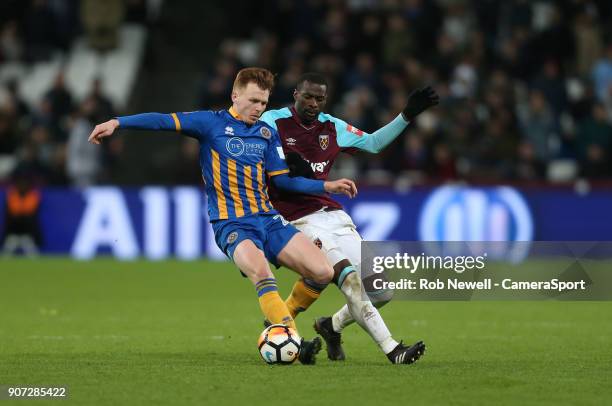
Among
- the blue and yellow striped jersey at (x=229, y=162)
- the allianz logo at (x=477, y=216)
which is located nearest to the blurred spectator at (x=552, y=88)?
the allianz logo at (x=477, y=216)

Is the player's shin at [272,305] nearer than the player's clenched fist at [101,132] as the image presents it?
No

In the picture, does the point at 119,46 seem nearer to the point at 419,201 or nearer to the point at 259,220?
the point at 419,201

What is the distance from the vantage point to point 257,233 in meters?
9.09

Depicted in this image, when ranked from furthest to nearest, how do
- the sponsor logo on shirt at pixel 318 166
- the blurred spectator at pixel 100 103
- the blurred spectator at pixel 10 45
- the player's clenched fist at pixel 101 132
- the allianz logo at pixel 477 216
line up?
1. the blurred spectator at pixel 10 45
2. the blurred spectator at pixel 100 103
3. the allianz logo at pixel 477 216
4. the sponsor logo on shirt at pixel 318 166
5. the player's clenched fist at pixel 101 132

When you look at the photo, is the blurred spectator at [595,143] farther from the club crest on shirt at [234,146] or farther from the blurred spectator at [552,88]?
the club crest on shirt at [234,146]

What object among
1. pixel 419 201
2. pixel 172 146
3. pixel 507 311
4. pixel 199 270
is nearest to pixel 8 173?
pixel 172 146

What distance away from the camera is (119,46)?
25031mm

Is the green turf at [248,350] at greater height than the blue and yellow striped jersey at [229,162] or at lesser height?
lesser

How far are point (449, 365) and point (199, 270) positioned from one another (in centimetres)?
1003

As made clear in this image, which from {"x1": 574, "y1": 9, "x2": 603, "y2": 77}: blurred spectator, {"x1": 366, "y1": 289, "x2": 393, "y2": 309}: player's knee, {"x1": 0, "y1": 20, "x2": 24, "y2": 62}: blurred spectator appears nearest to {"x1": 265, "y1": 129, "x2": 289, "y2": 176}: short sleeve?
{"x1": 366, "y1": 289, "x2": 393, "y2": 309}: player's knee

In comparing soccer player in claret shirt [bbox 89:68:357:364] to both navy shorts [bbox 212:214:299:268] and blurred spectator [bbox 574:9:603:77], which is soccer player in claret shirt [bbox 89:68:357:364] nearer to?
navy shorts [bbox 212:214:299:268]

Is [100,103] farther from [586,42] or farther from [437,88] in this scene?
[586,42]

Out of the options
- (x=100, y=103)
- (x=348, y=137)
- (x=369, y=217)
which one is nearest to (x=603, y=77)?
(x=369, y=217)

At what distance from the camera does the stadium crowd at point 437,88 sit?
20578 millimetres
